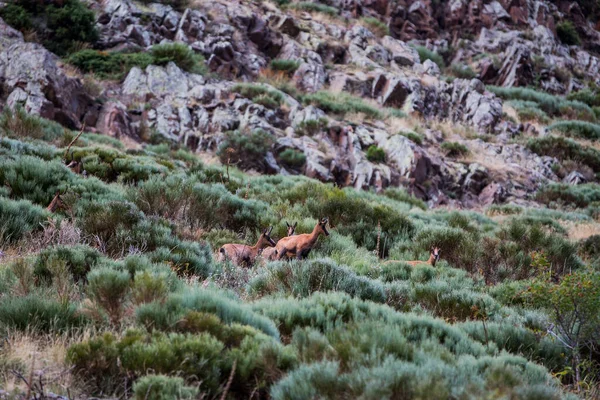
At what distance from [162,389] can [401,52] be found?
28544mm

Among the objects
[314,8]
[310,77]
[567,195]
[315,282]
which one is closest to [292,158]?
[310,77]

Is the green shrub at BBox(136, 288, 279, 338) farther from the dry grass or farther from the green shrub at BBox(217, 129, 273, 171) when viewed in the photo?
the green shrub at BBox(217, 129, 273, 171)

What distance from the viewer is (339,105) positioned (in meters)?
22.0

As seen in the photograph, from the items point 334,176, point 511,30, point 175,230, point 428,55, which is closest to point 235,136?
point 334,176

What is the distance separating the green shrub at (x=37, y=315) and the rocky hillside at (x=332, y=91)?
10691 mm

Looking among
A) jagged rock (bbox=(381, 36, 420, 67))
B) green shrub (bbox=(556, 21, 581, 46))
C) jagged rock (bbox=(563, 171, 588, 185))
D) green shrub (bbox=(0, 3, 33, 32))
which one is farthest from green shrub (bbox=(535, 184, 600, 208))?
green shrub (bbox=(556, 21, 581, 46))

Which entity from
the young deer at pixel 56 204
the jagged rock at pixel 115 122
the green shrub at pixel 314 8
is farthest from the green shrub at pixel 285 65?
the young deer at pixel 56 204

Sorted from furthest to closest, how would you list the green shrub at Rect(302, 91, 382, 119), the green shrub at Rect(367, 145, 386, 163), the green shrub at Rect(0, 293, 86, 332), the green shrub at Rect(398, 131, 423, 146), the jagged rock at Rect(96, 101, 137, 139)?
the green shrub at Rect(302, 91, 382, 119) → the green shrub at Rect(398, 131, 423, 146) → the green shrub at Rect(367, 145, 386, 163) → the jagged rock at Rect(96, 101, 137, 139) → the green shrub at Rect(0, 293, 86, 332)

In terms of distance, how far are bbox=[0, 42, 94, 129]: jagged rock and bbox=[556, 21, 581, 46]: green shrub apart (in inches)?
1313

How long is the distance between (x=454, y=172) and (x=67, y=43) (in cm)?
1610

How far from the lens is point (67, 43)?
21.5 m

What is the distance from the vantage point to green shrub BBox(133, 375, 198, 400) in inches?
126

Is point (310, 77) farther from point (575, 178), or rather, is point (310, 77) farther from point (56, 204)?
point (56, 204)

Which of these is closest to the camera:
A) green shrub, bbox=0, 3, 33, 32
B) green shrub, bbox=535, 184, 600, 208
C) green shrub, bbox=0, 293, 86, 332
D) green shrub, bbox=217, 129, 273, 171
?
green shrub, bbox=0, 293, 86, 332
